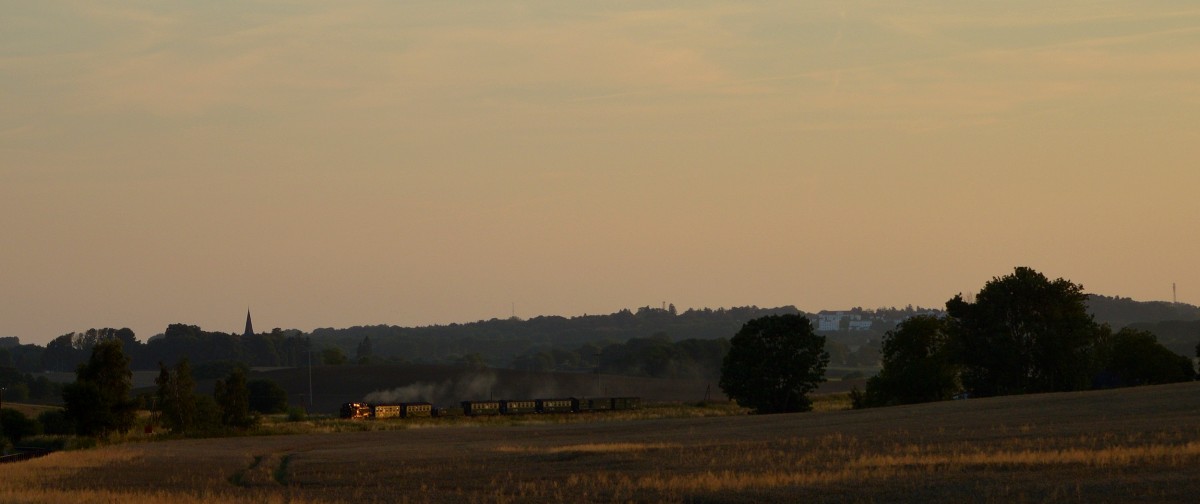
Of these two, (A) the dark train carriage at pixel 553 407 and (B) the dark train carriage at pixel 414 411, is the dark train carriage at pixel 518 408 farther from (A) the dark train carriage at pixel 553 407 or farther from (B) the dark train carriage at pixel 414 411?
(B) the dark train carriage at pixel 414 411

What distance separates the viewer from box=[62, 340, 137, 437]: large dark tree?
108 metres

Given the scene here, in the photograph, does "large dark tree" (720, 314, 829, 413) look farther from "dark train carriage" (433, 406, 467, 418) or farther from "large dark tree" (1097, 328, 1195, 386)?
"dark train carriage" (433, 406, 467, 418)

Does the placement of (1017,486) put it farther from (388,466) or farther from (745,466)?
(388,466)

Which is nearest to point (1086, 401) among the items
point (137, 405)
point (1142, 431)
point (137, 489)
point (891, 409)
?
point (891, 409)

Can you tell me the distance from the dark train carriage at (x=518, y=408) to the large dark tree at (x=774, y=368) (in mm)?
37512

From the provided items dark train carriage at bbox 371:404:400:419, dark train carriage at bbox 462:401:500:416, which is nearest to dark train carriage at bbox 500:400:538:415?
dark train carriage at bbox 462:401:500:416

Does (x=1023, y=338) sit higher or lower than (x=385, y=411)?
higher

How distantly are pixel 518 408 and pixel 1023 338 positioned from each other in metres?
60.2

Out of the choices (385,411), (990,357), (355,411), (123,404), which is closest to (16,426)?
(123,404)

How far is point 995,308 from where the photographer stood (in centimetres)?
12544

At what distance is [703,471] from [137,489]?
766 inches

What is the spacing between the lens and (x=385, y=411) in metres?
158

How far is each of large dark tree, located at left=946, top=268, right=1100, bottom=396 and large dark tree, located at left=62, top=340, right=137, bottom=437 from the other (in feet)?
229

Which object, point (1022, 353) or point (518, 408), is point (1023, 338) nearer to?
point (1022, 353)
